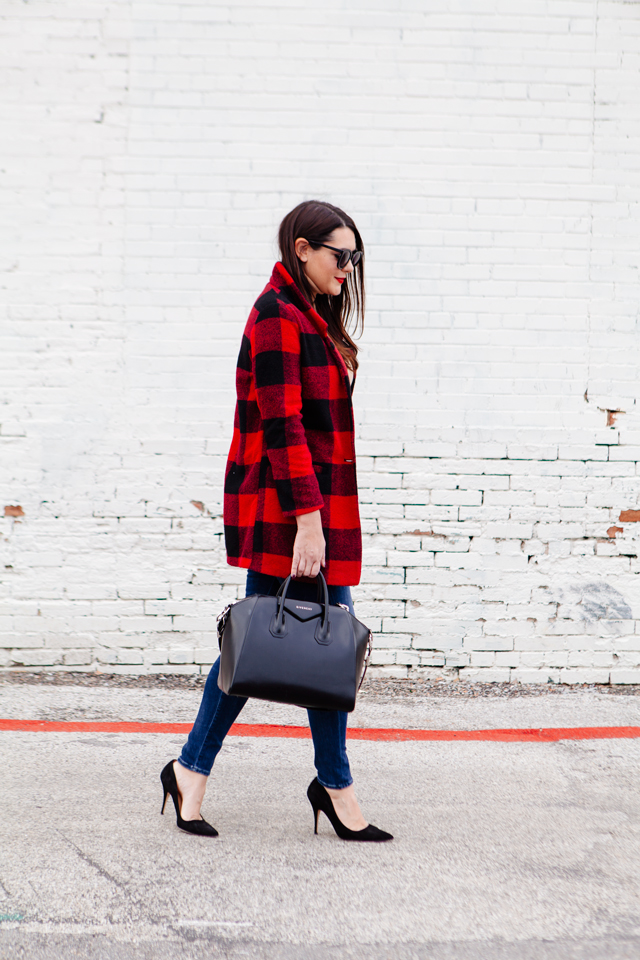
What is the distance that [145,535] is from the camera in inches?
155

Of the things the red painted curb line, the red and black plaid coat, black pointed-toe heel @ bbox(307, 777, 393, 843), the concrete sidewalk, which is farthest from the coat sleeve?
the red painted curb line

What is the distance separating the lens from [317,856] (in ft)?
7.14

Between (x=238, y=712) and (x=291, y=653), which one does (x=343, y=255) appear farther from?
(x=238, y=712)

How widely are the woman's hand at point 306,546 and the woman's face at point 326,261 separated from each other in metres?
0.68

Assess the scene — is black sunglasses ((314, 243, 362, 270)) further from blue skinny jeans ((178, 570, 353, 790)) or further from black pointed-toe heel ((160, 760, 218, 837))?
black pointed-toe heel ((160, 760, 218, 837))

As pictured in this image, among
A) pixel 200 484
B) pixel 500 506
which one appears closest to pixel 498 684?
pixel 500 506

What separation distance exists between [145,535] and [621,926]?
2723mm

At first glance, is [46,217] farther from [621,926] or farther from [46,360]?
[621,926]

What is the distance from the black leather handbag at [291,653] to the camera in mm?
1907

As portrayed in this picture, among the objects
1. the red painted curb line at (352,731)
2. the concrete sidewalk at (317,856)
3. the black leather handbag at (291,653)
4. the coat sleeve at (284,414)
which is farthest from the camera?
the red painted curb line at (352,731)

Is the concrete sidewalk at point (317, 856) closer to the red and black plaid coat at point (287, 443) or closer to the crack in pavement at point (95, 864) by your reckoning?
the crack in pavement at point (95, 864)

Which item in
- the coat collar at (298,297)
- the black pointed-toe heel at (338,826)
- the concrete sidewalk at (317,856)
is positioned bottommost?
the concrete sidewalk at (317,856)

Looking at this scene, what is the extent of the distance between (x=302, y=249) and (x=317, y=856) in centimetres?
171

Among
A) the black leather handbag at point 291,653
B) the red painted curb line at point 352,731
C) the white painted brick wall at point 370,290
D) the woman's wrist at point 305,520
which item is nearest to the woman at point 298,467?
the woman's wrist at point 305,520
